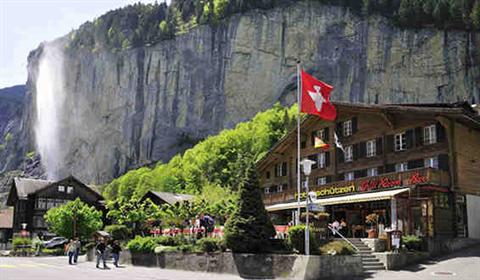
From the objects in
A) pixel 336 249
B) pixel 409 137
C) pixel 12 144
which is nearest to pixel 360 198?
pixel 409 137

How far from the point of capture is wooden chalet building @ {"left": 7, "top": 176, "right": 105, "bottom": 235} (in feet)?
238

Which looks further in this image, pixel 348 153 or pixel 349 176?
pixel 348 153

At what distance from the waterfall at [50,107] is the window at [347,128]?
119 m

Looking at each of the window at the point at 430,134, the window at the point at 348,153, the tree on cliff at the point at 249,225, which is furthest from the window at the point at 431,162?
the tree on cliff at the point at 249,225

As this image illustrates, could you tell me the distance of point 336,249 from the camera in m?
23.3

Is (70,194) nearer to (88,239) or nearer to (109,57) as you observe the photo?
(88,239)

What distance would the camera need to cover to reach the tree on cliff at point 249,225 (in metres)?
24.5

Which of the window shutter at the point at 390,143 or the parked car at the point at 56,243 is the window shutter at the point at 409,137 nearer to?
the window shutter at the point at 390,143

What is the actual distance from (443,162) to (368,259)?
10748 mm

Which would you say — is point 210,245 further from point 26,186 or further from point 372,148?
point 26,186

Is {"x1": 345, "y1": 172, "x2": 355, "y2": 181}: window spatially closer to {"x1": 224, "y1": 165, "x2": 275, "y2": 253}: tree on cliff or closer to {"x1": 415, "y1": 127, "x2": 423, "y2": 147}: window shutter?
{"x1": 415, "y1": 127, "x2": 423, "y2": 147}: window shutter

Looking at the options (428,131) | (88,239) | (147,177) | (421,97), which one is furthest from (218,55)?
(428,131)

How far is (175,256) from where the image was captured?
1128 inches

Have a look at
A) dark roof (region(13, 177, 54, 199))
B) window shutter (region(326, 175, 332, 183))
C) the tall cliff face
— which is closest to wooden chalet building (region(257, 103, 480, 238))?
window shutter (region(326, 175, 332, 183))
